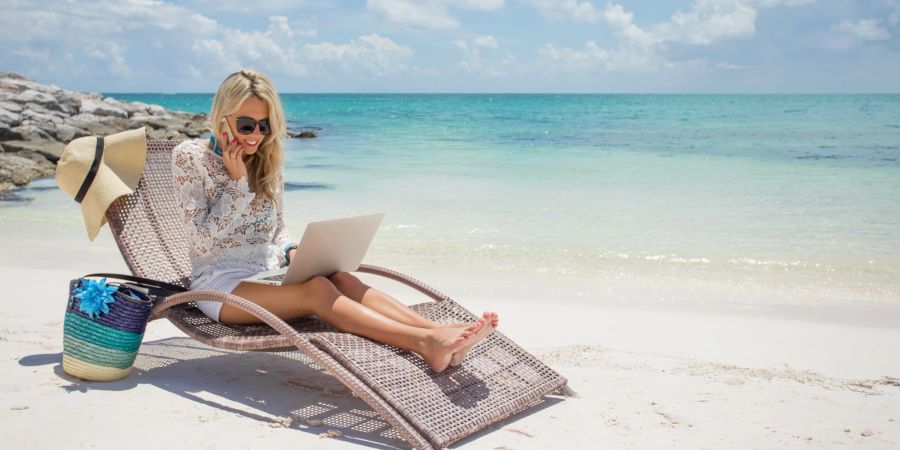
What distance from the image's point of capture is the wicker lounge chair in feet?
9.55

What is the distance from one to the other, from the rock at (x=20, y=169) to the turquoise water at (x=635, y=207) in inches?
57.0

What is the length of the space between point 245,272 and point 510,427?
1.35 m

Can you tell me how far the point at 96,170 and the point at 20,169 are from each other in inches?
406

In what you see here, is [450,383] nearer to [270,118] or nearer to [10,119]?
[270,118]

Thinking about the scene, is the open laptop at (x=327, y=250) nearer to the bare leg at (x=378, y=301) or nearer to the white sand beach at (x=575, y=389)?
the bare leg at (x=378, y=301)

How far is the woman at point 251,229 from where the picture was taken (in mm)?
3268

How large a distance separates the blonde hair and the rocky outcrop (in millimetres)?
9394

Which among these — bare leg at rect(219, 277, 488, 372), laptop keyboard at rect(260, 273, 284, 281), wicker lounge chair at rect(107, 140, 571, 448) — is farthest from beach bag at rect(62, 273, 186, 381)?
laptop keyboard at rect(260, 273, 284, 281)

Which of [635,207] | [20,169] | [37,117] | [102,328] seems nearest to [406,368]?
[102,328]

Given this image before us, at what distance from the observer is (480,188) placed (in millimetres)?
11773

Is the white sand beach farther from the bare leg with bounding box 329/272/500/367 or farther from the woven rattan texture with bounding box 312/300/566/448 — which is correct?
the bare leg with bounding box 329/272/500/367

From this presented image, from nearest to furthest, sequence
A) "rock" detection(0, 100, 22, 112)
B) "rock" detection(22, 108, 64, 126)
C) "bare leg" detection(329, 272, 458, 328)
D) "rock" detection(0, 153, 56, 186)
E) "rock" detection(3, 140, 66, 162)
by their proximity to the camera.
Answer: "bare leg" detection(329, 272, 458, 328), "rock" detection(0, 153, 56, 186), "rock" detection(3, 140, 66, 162), "rock" detection(22, 108, 64, 126), "rock" detection(0, 100, 22, 112)

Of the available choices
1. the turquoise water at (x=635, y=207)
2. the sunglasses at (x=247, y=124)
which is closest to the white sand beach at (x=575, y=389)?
the sunglasses at (x=247, y=124)

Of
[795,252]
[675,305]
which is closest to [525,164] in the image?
[795,252]
